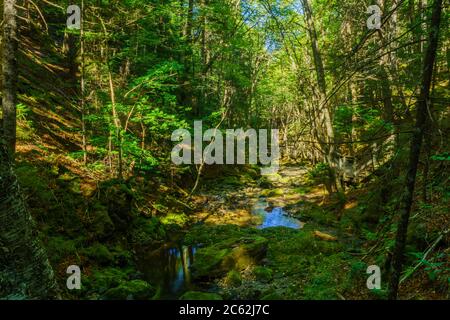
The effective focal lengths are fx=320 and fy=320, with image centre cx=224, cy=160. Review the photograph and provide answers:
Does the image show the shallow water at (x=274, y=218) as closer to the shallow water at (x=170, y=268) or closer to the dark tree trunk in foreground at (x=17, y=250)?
the shallow water at (x=170, y=268)

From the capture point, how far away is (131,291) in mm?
7293

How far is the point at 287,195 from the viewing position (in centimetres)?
2053

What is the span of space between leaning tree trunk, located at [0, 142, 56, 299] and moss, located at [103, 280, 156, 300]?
11.8 ft

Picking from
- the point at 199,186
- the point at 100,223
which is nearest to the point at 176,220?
the point at 100,223

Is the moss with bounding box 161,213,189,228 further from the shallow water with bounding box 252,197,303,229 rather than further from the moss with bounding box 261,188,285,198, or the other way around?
the moss with bounding box 261,188,285,198

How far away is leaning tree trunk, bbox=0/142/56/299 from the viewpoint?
348cm

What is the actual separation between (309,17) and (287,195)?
10731mm

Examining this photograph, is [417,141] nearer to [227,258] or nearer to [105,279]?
[227,258]

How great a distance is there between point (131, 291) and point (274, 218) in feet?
31.9

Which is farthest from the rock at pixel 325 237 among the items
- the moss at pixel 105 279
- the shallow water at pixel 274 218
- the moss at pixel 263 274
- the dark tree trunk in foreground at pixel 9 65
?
the dark tree trunk in foreground at pixel 9 65

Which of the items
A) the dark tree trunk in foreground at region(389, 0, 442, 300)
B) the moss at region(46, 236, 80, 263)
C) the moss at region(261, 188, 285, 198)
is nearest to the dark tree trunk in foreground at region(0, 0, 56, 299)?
the dark tree trunk in foreground at region(389, 0, 442, 300)

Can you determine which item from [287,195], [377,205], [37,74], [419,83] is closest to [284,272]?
[377,205]

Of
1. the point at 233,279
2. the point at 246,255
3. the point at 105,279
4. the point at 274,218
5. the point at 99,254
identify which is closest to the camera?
the point at 105,279
